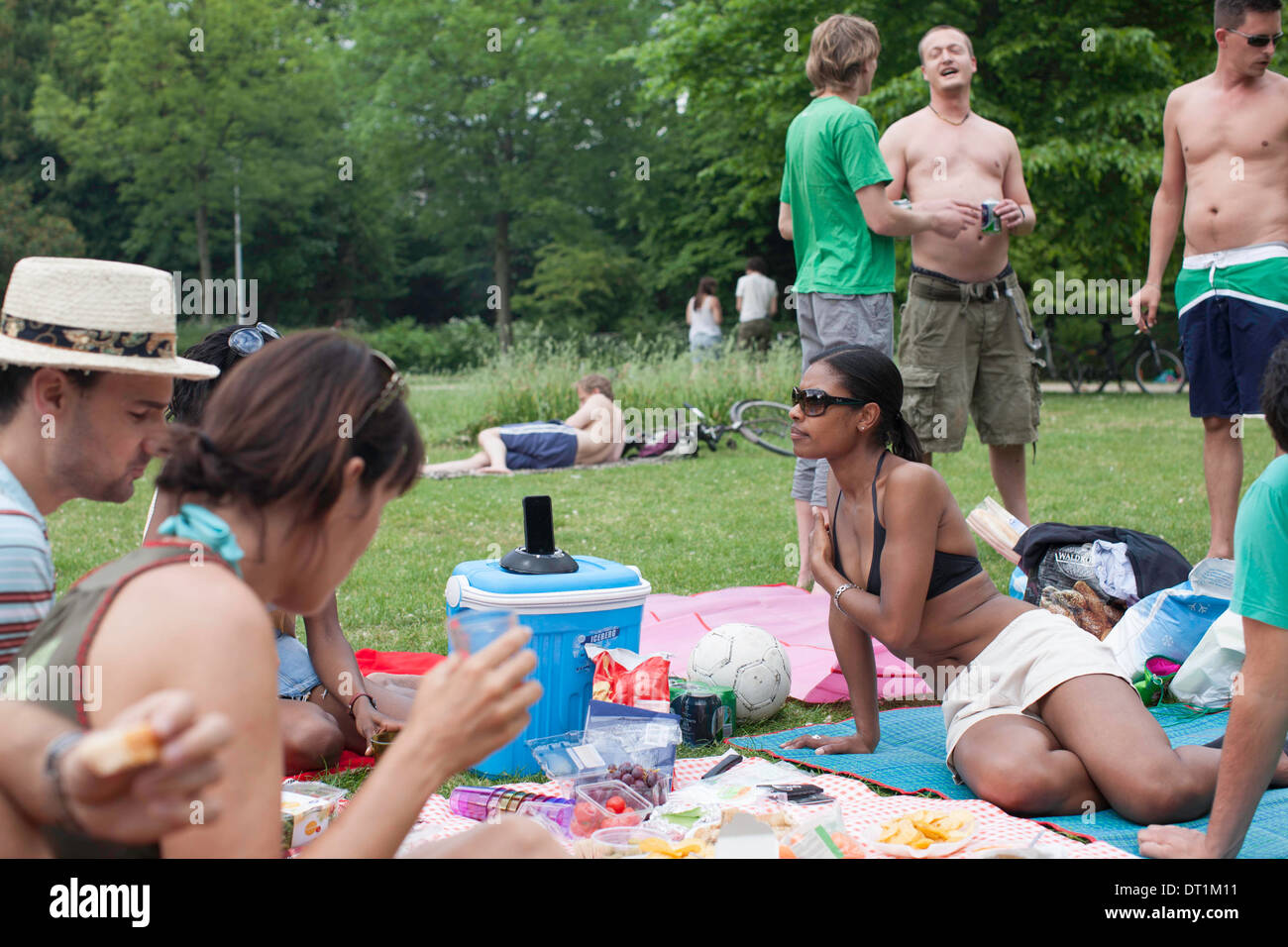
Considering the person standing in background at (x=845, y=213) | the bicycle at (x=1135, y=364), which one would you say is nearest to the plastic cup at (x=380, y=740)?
the person standing in background at (x=845, y=213)

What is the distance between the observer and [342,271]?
139 ft

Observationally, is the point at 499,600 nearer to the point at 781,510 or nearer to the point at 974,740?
the point at 974,740

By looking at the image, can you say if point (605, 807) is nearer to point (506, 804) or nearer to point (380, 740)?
point (506, 804)

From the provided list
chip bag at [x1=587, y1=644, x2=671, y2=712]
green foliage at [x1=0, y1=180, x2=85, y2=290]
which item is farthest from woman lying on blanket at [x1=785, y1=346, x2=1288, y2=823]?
green foliage at [x1=0, y1=180, x2=85, y2=290]

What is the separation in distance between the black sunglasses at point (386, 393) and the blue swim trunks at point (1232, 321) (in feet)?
16.4

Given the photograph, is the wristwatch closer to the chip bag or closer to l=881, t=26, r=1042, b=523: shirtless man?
the chip bag

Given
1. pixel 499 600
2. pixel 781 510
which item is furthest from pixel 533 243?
pixel 499 600

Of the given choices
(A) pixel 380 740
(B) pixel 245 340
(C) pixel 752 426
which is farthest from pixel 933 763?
(C) pixel 752 426

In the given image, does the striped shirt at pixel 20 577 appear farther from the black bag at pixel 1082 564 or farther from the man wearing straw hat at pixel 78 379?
the black bag at pixel 1082 564

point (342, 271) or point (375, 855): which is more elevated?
point (342, 271)

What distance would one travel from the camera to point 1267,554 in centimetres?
252

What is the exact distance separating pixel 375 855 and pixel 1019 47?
70.4 feet
